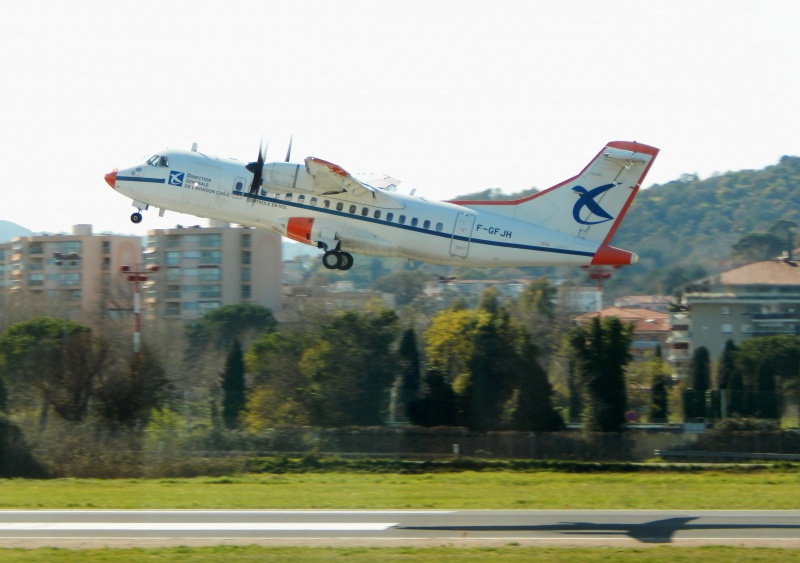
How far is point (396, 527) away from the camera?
755 inches

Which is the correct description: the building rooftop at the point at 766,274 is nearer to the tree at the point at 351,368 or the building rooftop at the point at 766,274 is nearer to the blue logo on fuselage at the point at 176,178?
the tree at the point at 351,368

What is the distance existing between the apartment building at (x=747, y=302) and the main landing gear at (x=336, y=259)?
1408 cm

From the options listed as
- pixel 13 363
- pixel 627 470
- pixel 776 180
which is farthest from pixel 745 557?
pixel 776 180

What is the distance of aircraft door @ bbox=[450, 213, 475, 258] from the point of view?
85.9ft

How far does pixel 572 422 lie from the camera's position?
44.7 m

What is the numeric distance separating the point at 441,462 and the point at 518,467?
3.05 metres

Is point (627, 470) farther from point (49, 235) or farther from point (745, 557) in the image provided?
point (49, 235)

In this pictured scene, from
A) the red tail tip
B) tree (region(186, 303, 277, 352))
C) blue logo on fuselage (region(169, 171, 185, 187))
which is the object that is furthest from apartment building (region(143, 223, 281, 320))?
the red tail tip

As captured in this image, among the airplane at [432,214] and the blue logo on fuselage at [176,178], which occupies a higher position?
the blue logo on fuselage at [176,178]

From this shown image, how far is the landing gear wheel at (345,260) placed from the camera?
27.3m

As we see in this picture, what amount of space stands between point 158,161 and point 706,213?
30233 mm

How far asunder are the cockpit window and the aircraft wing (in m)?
4.79

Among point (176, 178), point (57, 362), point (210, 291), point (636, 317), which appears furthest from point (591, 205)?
point (210, 291)

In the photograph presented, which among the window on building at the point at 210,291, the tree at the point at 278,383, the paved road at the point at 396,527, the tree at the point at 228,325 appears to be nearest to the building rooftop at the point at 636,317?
the tree at the point at 278,383
